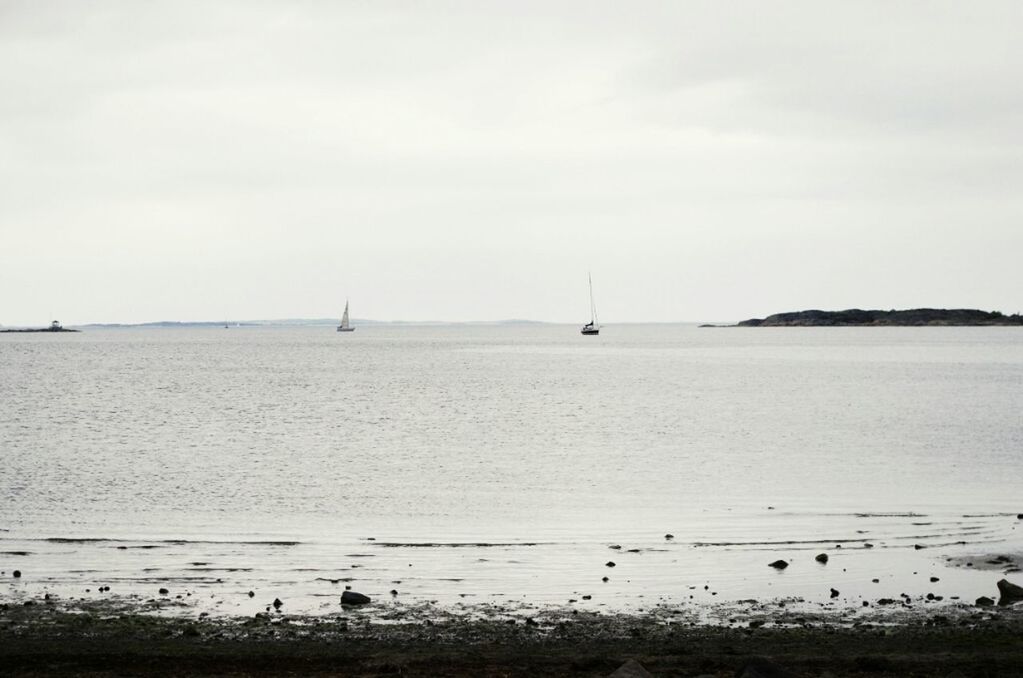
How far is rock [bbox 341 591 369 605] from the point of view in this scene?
19750 millimetres

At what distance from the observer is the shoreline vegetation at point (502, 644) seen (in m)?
14.7

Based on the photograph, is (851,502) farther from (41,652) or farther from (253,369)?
(253,369)

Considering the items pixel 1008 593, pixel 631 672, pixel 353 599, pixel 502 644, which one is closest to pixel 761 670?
pixel 631 672

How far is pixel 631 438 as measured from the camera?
55.2 metres

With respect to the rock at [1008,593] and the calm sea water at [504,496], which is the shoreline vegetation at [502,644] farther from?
the calm sea water at [504,496]

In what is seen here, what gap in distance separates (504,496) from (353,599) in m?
16.5

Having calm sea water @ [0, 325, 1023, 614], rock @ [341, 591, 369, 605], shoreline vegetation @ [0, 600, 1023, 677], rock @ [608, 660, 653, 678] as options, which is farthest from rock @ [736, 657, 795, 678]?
rock @ [341, 591, 369, 605]

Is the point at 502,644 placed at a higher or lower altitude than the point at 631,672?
lower

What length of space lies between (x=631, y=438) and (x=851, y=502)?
21495 mm

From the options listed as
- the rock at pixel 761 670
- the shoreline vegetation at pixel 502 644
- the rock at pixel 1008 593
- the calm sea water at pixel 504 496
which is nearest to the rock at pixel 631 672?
the shoreline vegetation at pixel 502 644

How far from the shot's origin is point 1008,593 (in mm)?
19891

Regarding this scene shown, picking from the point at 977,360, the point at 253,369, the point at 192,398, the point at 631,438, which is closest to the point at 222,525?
the point at 631,438

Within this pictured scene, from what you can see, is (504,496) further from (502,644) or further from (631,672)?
(631,672)

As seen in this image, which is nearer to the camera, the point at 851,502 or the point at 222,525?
the point at 222,525
